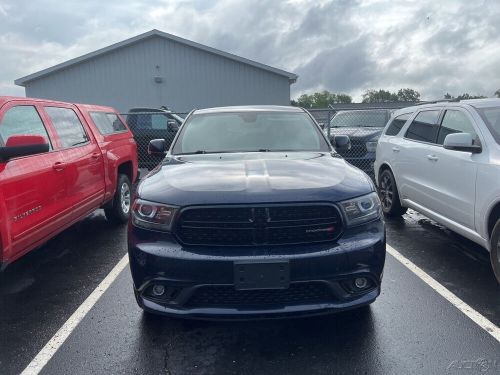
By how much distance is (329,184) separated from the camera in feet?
10.3

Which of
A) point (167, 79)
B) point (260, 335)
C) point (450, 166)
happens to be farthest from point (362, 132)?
point (167, 79)

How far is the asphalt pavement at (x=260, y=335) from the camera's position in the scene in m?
2.92

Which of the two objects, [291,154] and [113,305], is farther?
[291,154]

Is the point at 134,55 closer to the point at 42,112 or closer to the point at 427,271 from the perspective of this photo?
the point at 42,112

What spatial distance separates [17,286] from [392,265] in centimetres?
370

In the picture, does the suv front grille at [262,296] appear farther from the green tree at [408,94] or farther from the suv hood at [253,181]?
the green tree at [408,94]

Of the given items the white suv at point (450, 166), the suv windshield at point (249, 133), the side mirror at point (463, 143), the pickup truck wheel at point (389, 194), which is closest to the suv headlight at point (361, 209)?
the suv windshield at point (249, 133)

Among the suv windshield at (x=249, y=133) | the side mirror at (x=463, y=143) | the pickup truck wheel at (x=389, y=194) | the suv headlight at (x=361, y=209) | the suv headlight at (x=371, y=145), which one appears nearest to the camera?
the suv headlight at (x=361, y=209)

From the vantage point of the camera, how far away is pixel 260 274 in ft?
9.23

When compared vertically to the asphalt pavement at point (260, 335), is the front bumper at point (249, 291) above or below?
above

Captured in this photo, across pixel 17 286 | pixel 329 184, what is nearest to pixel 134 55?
pixel 17 286

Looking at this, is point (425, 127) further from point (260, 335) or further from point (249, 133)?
point (260, 335)

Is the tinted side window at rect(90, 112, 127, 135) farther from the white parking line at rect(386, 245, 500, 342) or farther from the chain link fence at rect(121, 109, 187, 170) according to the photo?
the white parking line at rect(386, 245, 500, 342)

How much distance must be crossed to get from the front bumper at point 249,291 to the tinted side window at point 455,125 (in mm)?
2283
